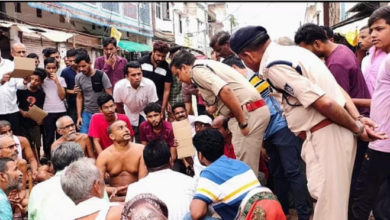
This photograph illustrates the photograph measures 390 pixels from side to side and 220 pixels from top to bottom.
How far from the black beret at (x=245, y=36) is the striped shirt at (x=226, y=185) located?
0.79 m

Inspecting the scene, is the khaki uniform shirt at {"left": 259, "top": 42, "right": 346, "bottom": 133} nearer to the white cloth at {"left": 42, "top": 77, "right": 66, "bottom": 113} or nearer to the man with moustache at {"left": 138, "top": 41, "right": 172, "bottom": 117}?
the man with moustache at {"left": 138, "top": 41, "right": 172, "bottom": 117}

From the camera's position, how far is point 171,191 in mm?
2885

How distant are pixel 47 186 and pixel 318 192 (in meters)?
1.85

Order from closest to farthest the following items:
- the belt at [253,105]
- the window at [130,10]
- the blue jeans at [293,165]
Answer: the blue jeans at [293,165] → the belt at [253,105] → the window at [130,10]

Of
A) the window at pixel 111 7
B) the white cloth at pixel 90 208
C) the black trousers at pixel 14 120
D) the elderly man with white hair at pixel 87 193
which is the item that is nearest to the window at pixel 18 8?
the window at pixel 111 7

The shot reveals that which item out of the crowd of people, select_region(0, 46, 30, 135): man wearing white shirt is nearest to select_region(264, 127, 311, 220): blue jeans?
the crowd of people

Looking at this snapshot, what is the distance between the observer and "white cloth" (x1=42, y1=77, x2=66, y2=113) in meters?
6.37

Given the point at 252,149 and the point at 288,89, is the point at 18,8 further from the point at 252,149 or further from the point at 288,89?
the point at 288,89

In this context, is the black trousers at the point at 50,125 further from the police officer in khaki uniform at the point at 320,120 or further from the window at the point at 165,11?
the window at the point at 165,11

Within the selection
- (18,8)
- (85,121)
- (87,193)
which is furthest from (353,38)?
(18,8)

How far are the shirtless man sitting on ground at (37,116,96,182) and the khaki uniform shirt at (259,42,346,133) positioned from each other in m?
2.91

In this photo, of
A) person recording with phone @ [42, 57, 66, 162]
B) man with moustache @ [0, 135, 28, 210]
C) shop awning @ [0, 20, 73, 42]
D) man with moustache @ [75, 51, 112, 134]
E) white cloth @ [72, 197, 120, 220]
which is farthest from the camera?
shop awning @ [0, 20, 73, 42]

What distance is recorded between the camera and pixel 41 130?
6.70 meters

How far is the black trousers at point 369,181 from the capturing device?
3.01 meters
